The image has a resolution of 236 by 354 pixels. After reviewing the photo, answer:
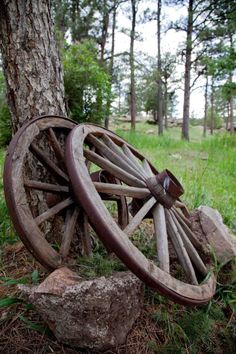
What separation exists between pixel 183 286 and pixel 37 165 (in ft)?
3.93

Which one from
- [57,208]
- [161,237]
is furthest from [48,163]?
[161,237]

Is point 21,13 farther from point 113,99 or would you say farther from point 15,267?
point 113,99

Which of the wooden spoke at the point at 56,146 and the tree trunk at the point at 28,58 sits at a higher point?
the tree trunk at the point at 28,58

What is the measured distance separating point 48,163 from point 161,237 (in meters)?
0.80

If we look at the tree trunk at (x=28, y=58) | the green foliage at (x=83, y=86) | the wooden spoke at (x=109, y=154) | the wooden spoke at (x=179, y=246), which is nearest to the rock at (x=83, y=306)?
the wooden spoke at (x=179, y=246)

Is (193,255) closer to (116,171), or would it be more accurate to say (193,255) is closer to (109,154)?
(116,171)

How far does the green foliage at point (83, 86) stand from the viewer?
5.12 m

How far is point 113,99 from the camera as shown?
6.05 metres

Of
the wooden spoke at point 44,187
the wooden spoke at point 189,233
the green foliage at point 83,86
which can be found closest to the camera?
the wooden spoke at point 44,187

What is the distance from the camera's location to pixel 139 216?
1.33m

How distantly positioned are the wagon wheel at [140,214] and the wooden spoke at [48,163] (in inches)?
9.9

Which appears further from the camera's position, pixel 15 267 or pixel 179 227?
pixel 15 267

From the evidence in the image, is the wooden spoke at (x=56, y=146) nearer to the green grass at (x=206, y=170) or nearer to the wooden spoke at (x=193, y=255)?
the wooden spoke at (x=193, y=255)

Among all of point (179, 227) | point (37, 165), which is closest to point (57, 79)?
point (37, 165)
